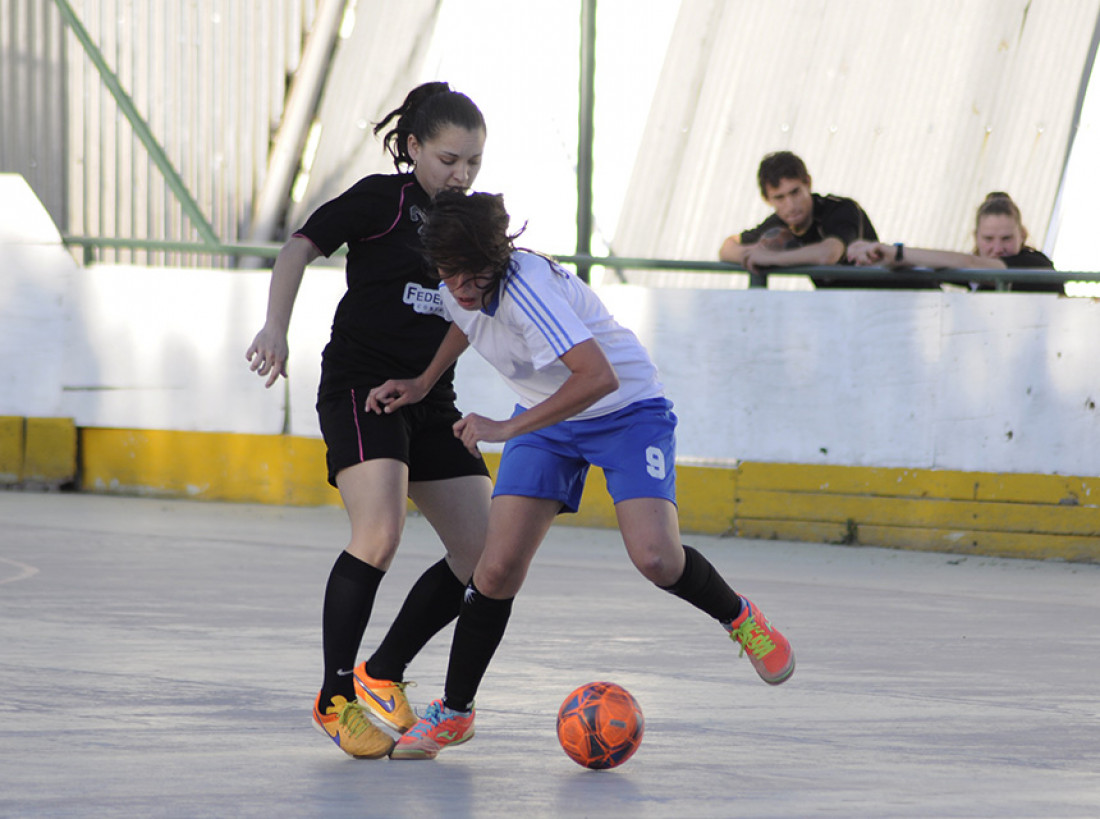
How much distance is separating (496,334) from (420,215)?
18.6 inches

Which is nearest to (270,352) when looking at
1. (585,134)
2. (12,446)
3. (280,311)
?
(280,311)

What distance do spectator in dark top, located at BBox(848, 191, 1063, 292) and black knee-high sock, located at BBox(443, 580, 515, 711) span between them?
527cm

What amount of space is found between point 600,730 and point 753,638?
2.66 ft

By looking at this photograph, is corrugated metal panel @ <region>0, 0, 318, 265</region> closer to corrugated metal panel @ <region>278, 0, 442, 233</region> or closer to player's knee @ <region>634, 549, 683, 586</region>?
corrugated metal panel @ <region>278, 0, 442, 233</region>

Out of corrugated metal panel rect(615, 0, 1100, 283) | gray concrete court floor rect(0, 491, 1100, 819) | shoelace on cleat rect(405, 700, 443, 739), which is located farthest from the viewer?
corrugated metal panel rect(615, 0, 1100, 283)

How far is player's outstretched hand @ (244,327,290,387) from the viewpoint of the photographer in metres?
4.61

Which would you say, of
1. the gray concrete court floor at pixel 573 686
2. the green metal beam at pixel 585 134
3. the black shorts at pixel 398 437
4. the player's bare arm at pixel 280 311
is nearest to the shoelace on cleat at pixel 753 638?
the gray concrete court floor at pixel 573 686

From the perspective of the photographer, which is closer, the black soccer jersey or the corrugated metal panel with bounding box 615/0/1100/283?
the black soccer jersey

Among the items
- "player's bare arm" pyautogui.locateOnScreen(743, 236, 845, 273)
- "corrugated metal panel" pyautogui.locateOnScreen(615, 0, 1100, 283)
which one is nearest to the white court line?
"player's bare arm" pyautogui.locateOnScreen(743, 236, 845, 273)

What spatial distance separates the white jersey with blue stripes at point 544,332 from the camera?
176 inches

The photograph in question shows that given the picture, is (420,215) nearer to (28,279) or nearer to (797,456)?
(797,456)

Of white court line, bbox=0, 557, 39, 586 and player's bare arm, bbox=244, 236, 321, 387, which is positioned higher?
player's bare arm, bbox=244, 236, 321, 387

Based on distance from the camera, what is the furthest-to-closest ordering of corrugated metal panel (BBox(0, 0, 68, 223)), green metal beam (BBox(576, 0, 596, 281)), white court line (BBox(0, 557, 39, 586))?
corrugated metal panel (BBox(0, 0, 68, 223)) → green metal beam (BBox(576, 0, 596, 281)) → white court line (BBox(0, 557, 39, 586))

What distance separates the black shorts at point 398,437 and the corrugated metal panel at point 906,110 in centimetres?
860
